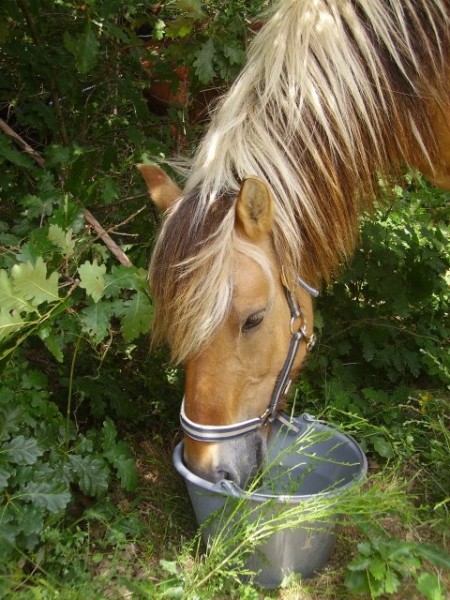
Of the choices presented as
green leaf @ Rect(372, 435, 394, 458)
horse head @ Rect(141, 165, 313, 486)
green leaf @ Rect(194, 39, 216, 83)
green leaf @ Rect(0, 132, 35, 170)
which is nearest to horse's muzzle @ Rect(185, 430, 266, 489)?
horse head @ Rect(141, 165, 313, 486)

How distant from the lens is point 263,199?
1898 mm

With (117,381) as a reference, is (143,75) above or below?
above

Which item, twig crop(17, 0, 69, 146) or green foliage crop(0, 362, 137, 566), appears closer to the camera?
green foliage crop(0, 362, 137, 566)

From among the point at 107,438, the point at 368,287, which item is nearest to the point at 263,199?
the point at 107,438

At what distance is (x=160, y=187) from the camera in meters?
2.21

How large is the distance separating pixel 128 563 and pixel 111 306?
889 millimetres

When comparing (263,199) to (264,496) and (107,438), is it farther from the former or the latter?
(107,438)

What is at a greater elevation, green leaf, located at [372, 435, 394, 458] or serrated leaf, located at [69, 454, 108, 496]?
serrated leaf, located at [69, 454, 108, 496]

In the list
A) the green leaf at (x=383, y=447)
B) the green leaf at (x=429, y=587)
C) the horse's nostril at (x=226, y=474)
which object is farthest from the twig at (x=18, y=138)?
the green leaf at (x=429, y=587)

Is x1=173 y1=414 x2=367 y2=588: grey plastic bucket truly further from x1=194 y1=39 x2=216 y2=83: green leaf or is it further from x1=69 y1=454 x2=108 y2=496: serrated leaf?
x1=194 y1=39 x2=216 y2=83: green leaf

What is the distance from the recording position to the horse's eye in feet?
6.44

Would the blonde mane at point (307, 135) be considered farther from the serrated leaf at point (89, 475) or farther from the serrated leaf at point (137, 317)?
the serrated leaf at point (89, 475)

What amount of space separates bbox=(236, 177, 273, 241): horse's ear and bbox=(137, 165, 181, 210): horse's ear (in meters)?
0.38

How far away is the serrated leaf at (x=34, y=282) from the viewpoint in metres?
1.63
